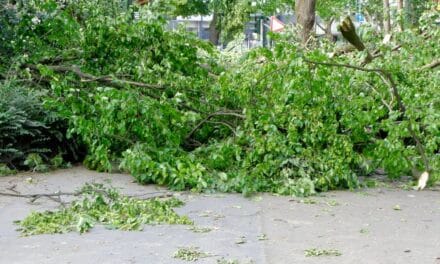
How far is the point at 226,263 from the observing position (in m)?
4.37

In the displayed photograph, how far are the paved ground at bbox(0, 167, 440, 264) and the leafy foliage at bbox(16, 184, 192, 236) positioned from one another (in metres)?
0.12

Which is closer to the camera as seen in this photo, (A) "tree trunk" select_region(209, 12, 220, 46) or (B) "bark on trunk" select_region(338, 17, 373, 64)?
(B) "bark on trunk" select_region(338, 17, 373, 64)

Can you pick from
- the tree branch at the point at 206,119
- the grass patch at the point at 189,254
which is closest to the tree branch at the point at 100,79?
the tree branch at the point at 206,119

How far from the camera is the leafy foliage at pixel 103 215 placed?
5352 mm

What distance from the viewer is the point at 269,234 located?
5.21 m

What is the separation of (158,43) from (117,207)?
331 centimetres

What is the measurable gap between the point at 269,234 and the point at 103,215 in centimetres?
145

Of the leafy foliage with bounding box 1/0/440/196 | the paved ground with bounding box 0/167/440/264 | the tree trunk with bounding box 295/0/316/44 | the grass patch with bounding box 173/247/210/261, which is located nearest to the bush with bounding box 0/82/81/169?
the leafy foliage with bounding box 1/0/440/196

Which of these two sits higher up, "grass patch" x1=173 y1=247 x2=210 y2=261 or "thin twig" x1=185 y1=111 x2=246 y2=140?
"thin twig" x1=185 y1=111 x2=246 y2=140

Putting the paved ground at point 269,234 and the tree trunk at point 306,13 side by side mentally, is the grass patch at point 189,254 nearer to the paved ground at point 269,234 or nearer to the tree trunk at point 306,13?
the paved ground at point 269,234

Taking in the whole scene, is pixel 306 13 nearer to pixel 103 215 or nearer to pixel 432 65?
pixel 432 65

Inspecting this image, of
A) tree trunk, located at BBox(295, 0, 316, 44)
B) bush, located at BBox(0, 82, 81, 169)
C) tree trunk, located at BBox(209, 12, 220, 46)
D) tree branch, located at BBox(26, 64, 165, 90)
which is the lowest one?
bush, located at BBox(0, 82, 81, 169)

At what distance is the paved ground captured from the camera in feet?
15.0

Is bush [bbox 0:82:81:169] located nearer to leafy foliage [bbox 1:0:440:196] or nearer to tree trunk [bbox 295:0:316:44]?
leafy foliage [bbox 1:0:440:196]
